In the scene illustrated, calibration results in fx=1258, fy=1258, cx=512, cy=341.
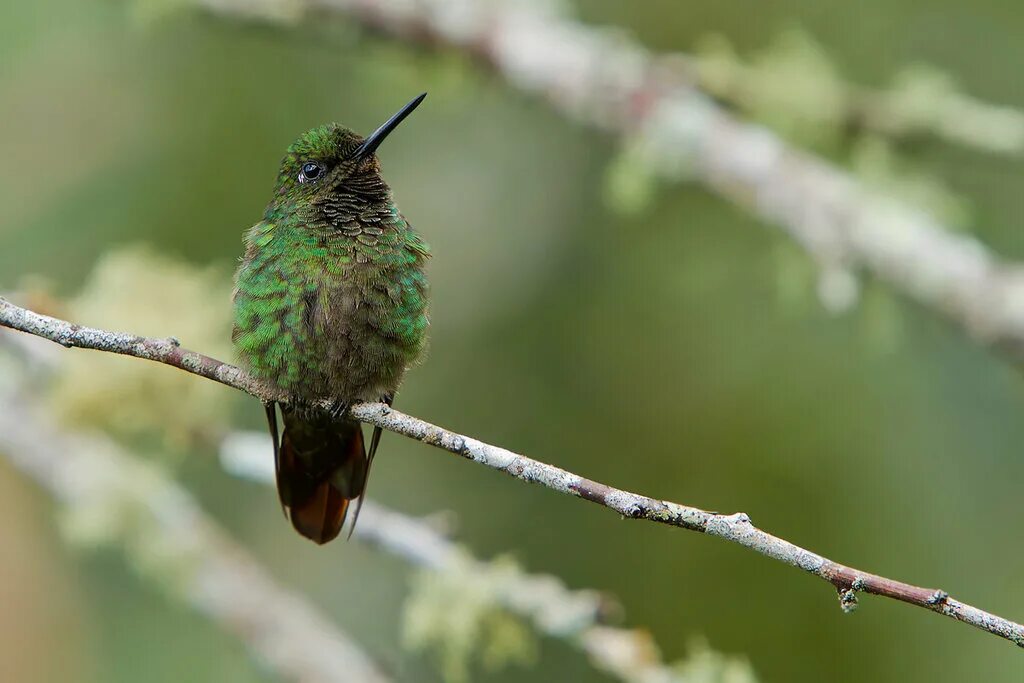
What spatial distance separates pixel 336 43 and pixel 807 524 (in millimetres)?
3173

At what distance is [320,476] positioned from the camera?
11.5 feet

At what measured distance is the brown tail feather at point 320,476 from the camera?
3.48 meters

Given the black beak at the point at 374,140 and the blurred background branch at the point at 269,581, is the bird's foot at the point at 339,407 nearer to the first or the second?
the blurred background branch at the point at 269,581

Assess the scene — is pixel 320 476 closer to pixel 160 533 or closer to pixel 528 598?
pixel 528 598

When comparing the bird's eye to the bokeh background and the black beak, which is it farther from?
the bokeh background

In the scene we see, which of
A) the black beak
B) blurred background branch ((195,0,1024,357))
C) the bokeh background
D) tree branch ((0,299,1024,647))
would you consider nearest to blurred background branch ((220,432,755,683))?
tree branch ((0,299,1024,647))

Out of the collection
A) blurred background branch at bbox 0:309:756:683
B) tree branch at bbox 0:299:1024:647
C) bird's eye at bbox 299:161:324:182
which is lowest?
tree branch at bbox 0:299:1024:647

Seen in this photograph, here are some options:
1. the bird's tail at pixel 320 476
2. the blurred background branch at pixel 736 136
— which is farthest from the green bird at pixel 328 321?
the blurred background branch at pixel 736 136

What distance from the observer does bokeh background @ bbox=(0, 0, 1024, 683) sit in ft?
19.6

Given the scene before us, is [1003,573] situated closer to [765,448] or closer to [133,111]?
[765,448]

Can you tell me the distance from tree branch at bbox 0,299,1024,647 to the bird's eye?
0.87m

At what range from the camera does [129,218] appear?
271 inches

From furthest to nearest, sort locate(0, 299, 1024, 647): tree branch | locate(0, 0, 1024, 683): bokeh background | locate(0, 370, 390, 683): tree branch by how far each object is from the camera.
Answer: locate(0, 0, 1024, 683): bokeh background, locate(0, 370, 390, 683): tree branch, locate(0, 299, 1024, 647): tree branch

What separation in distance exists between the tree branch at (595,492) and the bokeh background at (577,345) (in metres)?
2.85
